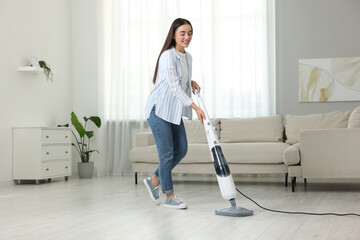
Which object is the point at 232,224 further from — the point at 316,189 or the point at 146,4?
the point at 146,4

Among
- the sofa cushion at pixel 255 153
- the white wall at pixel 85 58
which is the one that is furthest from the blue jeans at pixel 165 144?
the white wall at pixel 85 58

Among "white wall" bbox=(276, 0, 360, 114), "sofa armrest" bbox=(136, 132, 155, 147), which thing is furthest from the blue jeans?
"white wall" bbox=(276, 0, 360, 114)

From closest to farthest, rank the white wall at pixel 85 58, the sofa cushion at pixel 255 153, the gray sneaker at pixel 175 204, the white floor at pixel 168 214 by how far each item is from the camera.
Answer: the white floor at pixel 168 214 < the gray sneaker at pixel 175 204 < the sofa cushion at pixel 255 153 < the white wall at pixel 85 58

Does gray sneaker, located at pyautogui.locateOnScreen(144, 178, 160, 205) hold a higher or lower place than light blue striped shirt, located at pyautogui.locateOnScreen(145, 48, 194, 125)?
lower

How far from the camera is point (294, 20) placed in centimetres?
649

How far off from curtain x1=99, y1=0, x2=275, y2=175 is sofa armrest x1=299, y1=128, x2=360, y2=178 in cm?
202

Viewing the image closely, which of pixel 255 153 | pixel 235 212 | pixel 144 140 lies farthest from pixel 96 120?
pixel 235 212

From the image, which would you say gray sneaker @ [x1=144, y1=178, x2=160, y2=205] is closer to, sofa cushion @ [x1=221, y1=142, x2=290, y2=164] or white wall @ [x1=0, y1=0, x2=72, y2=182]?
sofa cushion @ [x1=221, y1=142, x2=290, y2=164]

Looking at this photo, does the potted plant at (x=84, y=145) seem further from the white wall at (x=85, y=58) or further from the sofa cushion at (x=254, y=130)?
the sofa cushion at (x=254, y=130)

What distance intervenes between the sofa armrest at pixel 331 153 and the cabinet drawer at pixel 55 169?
286cm

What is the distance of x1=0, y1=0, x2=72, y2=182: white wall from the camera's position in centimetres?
576

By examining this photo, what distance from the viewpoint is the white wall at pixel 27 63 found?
5758mm

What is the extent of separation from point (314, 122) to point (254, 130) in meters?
0.65

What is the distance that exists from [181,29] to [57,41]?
3921 millimetres
